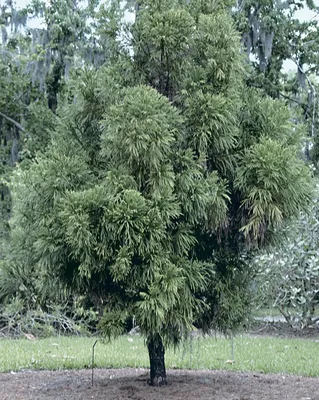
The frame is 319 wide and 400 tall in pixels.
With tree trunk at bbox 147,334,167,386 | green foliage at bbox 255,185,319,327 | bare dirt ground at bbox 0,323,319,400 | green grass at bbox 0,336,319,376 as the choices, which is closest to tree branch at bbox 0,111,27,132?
green grass at bbox 0,336,319,376

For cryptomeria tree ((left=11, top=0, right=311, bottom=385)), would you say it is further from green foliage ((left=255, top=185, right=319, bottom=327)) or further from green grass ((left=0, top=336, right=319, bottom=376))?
green foliage ((left=255, top=185, right=319, bottom=327))

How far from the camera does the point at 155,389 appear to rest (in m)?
5.91

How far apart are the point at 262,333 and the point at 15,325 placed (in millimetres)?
5382

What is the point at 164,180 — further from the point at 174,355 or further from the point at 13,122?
the point at 13,122

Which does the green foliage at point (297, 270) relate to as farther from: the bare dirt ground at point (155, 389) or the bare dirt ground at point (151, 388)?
the bare dirt ground at point (155, 389)

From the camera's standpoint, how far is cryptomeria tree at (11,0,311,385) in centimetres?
479

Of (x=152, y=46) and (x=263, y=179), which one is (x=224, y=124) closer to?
(x=263, y=179)

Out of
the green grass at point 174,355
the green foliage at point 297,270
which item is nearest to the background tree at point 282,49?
the green foliage at point 297,270

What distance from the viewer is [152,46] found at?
5438 mm

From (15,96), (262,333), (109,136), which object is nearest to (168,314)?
(109,136)

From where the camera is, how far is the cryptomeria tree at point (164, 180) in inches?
189

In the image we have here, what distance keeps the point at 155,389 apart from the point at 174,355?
9.06 feet

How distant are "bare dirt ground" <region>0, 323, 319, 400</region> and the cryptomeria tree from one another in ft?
1.68

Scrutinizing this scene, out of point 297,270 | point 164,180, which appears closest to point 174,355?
point 164,180
